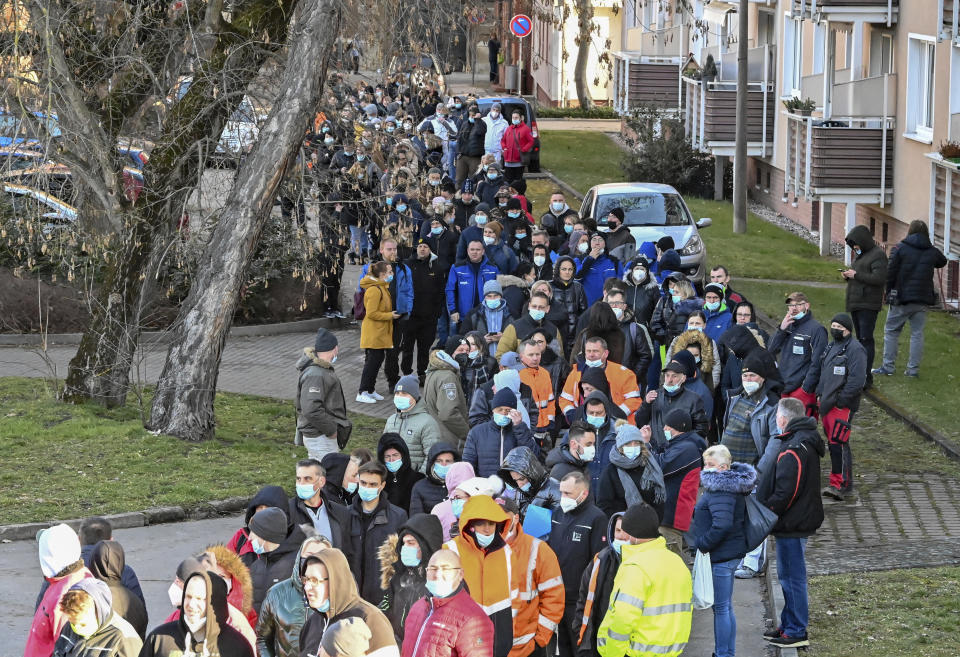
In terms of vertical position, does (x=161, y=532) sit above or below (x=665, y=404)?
below

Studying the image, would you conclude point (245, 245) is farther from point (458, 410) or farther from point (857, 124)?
point (857, 124)

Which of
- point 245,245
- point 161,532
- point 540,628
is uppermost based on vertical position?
point 245,245

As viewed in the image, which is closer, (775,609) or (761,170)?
(775,609)

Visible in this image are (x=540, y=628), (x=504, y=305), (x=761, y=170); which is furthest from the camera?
(x=761, y=170)

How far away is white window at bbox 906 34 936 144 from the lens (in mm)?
24109

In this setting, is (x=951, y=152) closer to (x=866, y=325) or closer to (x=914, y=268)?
(x=914, y=268)

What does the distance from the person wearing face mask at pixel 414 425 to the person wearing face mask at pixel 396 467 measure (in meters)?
0.94

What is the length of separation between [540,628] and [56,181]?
9469 millimetres

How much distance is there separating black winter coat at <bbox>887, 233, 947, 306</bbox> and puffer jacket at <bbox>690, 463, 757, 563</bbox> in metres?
9.09

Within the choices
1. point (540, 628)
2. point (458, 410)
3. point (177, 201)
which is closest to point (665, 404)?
point (458, 410)

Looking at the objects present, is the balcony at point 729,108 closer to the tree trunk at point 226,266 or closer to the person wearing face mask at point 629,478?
the tree trunk at point 226,266

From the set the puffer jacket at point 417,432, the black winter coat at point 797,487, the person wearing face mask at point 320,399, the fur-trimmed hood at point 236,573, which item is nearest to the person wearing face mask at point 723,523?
the black winter coat at point 797,487

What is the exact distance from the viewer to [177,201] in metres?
16.6

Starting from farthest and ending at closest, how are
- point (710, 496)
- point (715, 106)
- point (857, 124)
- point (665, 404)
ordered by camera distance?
1. point (715, 106)
2. point (857, 124)
3. point (665, 404)
4. point (710, 496)
